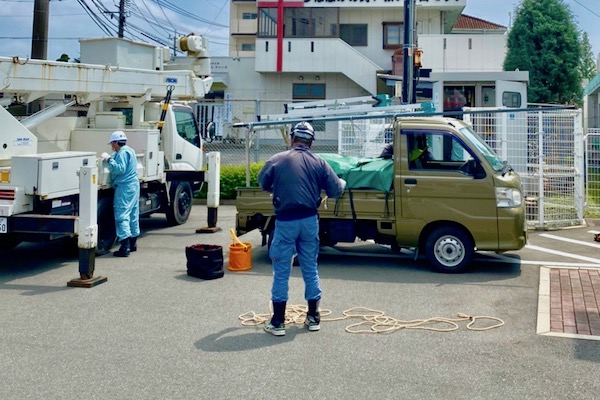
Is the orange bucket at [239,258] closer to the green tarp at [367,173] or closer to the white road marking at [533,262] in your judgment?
the green tarp at [367,173]

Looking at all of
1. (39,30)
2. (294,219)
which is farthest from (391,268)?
(39,30)

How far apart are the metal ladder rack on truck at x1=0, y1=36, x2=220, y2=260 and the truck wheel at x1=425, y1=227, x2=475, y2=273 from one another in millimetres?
4441

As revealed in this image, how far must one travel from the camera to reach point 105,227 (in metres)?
10.4

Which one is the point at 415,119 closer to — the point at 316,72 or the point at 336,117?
the point at 336,117

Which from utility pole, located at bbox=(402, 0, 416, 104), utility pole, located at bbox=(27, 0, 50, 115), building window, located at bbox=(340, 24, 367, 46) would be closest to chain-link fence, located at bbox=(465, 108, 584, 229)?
utility pole, located at bbox=(402, 0, 416, 104)

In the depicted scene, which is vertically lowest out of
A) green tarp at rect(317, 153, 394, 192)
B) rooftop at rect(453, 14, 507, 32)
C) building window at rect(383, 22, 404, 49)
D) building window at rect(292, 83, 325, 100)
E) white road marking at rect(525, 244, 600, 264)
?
white road marking at rect(525, 244, 600, 264)

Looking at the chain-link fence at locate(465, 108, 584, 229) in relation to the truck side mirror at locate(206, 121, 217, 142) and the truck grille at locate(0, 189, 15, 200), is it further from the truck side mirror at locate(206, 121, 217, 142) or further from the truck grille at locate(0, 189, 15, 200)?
the truck grille at locate(0, 189, 15, 200)

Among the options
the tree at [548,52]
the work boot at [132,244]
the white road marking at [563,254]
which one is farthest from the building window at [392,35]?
the work boot at [132,244]

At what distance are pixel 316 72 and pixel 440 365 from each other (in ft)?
87.5

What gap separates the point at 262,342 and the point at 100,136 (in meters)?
6.58

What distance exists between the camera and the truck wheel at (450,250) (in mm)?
9039

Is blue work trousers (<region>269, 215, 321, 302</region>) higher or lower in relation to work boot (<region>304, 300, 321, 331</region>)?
higher

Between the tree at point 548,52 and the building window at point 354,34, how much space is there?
23.7ft

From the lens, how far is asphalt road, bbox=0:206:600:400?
197 inches
